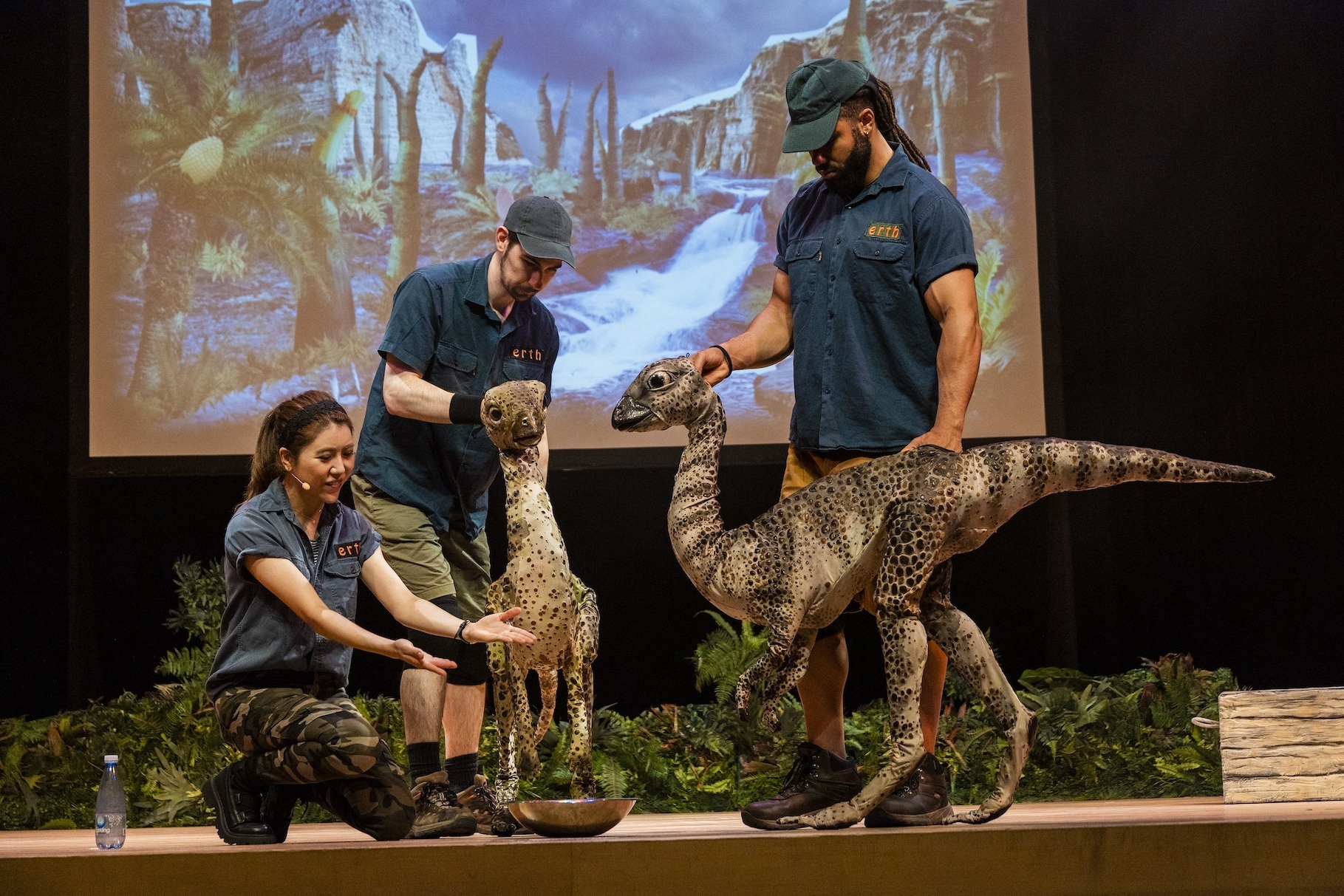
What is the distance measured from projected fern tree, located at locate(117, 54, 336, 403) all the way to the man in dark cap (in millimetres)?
2268

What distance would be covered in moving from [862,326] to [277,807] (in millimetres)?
1687

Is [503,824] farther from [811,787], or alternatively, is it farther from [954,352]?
[954,352]

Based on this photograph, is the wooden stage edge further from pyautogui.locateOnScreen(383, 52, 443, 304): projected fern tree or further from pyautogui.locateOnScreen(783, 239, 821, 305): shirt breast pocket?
pyautogui.locateOnScreen(383, 52, 443, 304): projected fern tree

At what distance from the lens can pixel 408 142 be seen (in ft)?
17.7

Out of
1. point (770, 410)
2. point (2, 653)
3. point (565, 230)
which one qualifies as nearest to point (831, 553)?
point (565, 230)

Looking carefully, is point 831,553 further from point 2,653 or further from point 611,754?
point 2,653

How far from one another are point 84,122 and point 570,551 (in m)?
2.78

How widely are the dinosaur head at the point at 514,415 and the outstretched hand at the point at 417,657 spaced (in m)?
0.47

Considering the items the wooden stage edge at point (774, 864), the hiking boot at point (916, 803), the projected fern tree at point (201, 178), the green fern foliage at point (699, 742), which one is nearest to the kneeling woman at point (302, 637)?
the wooden stage edge at point (774, 864)

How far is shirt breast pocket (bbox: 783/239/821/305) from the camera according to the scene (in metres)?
2.98

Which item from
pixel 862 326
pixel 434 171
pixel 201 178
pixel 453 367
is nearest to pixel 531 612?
pixel 453 367

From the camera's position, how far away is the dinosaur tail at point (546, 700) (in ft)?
8.91

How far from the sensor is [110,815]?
2910 millimetres

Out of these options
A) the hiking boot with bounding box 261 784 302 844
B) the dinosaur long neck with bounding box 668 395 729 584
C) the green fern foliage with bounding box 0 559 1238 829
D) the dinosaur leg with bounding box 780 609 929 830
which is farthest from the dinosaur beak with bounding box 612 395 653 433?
the green fern foliage with bounding box 0 559 1238 829
